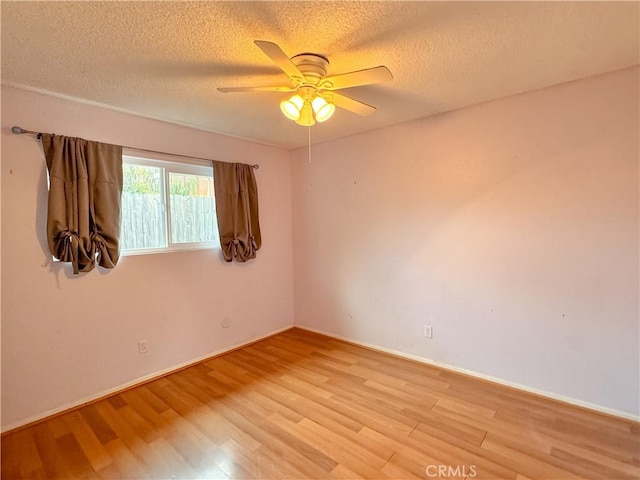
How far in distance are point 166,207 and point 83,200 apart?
2.26ft

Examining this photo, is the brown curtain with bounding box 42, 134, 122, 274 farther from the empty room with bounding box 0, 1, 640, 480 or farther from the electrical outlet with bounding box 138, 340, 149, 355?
the electrical outlet with bounding box 138, 340, 149, 355

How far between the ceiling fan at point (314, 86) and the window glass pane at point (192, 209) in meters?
1.48

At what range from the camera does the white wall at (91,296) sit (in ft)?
6.74

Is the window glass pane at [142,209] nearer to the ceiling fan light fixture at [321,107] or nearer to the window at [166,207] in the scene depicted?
the window at [166,207]

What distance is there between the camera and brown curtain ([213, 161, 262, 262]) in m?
3.16

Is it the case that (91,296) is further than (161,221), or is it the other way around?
(161,221)

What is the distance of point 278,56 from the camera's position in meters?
1.42

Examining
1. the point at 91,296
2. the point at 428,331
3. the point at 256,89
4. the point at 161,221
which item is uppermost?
the point at 256,89

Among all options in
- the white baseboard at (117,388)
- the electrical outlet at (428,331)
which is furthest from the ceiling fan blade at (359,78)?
the white baseboard at (117,388)

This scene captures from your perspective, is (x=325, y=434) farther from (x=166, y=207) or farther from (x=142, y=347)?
(x=166, y=207)

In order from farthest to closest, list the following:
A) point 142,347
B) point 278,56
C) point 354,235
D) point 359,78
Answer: point 354,235 → point 142,347 → point 359,78 → point 278,56

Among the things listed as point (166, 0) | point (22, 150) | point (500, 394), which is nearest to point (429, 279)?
point (500, 394)

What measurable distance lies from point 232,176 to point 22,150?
5.23ft

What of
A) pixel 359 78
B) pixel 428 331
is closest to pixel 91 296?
pixel 359 78
